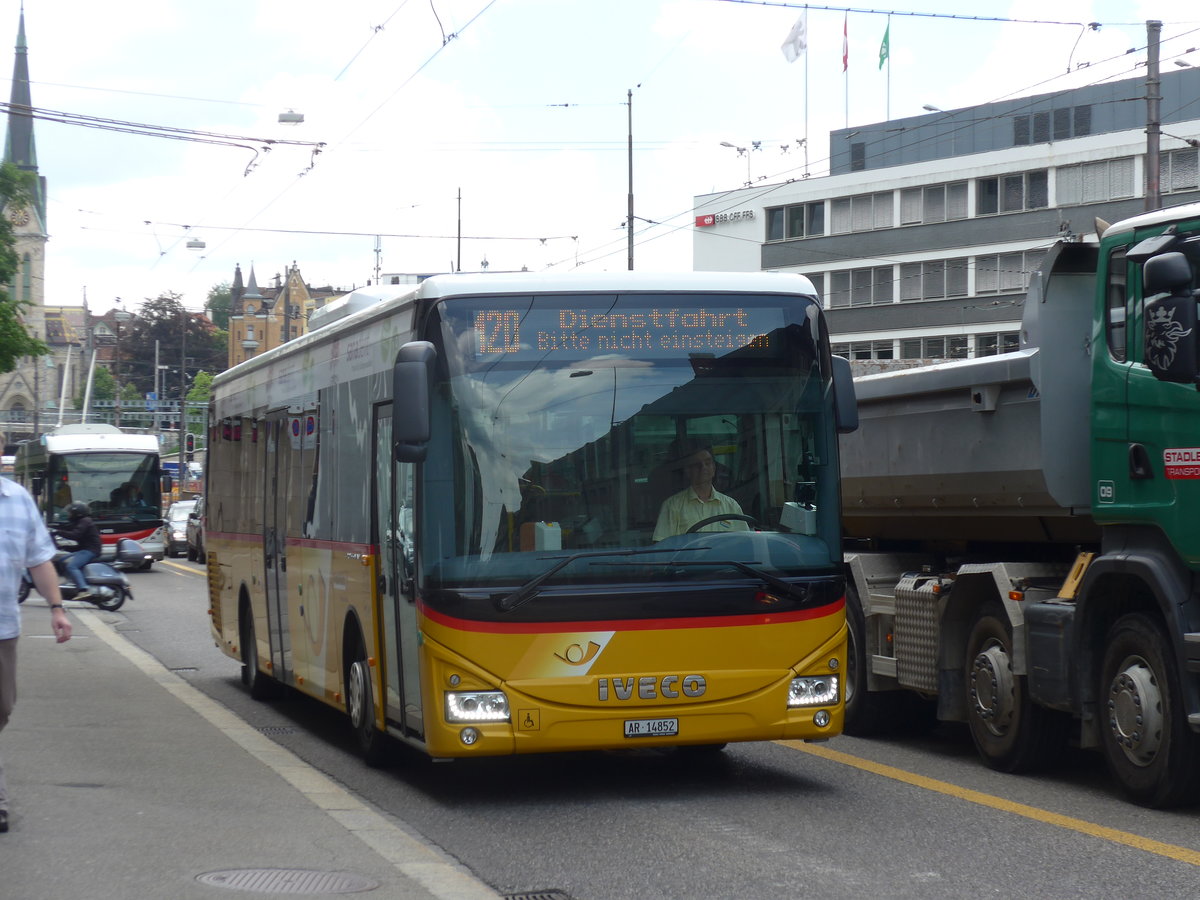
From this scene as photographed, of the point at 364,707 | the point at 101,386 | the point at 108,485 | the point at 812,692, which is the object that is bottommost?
the point at 364,707

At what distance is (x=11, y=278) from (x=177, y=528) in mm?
22151

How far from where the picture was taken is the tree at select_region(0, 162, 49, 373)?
31.1 meters

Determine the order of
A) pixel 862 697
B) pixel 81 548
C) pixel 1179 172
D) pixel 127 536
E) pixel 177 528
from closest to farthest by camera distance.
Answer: pixel 862 697, pixel 81 548, pixel 127 536, pixel 177 528, pixel 1179 172

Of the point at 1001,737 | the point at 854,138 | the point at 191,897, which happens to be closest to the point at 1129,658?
the point at 1001,737

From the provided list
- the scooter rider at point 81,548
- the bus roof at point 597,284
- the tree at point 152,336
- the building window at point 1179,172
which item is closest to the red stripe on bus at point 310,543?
the bus roof at point 597,284

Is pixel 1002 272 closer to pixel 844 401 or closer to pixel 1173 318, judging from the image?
pixel 844 401

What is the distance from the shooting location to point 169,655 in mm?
19703

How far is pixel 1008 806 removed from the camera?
8570 millimetres

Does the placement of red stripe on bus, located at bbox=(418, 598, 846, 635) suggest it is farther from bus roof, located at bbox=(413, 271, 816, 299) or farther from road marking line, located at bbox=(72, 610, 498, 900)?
bus roof, located at bbox=(413, 271, 816, 299)

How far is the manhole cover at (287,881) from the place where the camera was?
6574 mm

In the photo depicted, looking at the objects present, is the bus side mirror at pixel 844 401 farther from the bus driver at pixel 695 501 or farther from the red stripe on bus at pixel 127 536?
the red stripe on bus at pixel 127 536

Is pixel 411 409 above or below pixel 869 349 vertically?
below

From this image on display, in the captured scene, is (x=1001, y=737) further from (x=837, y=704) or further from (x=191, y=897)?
(x=191, y=897)

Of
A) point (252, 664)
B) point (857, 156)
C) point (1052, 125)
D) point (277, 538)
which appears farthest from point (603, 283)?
point (857, 156)
